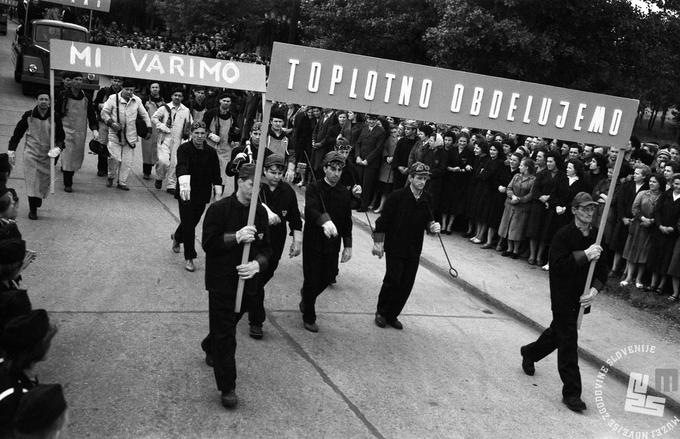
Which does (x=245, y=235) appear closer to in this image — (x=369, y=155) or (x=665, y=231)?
(x=665, y=231)

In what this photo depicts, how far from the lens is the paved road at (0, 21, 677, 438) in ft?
18.6

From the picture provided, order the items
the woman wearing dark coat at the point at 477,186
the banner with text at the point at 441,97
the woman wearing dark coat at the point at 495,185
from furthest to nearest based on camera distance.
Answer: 1. the woman wearing dark coat at the point at 477,186
2. the woman wearing dark coat at the point at 495,185
3. the banner with text at the point at 441,97

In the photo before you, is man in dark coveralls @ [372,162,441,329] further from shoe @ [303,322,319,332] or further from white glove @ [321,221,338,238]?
shoe @ [303,322,319,332]

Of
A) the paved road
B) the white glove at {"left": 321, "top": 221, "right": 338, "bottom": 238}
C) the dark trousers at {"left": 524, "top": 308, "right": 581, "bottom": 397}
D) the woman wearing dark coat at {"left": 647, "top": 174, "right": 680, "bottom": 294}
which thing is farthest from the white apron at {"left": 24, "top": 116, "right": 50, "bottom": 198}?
the woman wearing dark coat at {"left": 647, "top": 174, "right": 680, "bottom": 294}

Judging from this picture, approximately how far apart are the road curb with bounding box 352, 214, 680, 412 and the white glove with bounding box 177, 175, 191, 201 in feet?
13.6

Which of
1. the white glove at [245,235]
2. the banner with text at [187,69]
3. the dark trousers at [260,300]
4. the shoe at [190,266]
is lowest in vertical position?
the shoe at [190,266]

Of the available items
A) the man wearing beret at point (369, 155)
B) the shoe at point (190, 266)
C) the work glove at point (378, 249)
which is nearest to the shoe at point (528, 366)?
the work glove at point (378, 249)

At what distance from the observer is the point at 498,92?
664 centimetres

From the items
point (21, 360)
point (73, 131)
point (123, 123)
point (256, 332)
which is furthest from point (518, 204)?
point (21, 360)

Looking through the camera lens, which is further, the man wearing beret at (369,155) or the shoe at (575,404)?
the man wearing beret at (369,155)

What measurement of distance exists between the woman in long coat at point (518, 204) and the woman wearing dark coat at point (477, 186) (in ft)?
2.26

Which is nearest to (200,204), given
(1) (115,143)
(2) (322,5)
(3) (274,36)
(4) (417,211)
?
(4) (417,211)

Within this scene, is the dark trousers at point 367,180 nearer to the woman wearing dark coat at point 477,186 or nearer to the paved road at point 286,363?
the woman wearing dark coat at point 477,186

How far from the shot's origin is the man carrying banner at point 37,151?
10922mm
